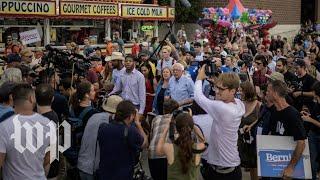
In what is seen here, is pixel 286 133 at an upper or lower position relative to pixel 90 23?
lower

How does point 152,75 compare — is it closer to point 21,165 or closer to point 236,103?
point 236,103

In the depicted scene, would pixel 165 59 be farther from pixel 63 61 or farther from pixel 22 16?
pixel 22 16

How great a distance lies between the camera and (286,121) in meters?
Result: 4.90

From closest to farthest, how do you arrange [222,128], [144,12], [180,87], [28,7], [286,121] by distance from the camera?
[222,128], [286,121], [180,87], [28,7], [144,12]

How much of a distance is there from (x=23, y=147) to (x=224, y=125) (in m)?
1.79

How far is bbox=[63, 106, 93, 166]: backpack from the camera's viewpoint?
5645 mm

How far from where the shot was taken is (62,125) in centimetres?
533

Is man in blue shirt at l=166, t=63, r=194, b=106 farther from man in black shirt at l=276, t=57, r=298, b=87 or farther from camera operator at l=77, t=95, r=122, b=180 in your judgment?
camera operator at l=77, t=95, r=122, b=180

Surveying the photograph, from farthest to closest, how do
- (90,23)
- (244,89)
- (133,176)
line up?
(90,23)
(244,89)
(133,176)

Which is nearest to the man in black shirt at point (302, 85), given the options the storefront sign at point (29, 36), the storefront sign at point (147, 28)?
the storefront sign at point (29, 36)

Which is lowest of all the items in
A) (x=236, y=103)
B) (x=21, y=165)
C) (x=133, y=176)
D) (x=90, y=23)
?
(x=133, y=176)

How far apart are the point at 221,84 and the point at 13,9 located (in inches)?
532

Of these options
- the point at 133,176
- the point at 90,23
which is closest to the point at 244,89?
the point at 133,176

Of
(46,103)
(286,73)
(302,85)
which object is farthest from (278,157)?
(286,73)
